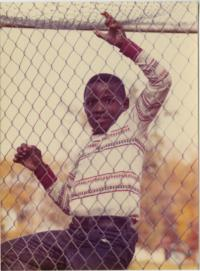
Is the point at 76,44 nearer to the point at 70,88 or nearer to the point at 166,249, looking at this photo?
the point at 70,88

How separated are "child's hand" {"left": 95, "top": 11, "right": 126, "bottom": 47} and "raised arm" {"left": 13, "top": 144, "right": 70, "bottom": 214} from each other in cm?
35

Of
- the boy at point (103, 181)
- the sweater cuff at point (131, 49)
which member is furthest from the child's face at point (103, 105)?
the sweater cuff at point (131, 49)

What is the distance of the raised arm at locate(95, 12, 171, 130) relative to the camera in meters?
1.73

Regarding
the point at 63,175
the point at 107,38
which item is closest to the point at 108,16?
the point at 107,38

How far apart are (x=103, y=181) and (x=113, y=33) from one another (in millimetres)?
375

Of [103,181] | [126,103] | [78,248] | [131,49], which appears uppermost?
[131,49]

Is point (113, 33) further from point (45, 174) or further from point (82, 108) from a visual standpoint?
point (45, 174)

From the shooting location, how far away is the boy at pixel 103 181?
171 cm

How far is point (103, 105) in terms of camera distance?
1789mm

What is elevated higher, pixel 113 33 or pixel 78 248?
pixel 113 33

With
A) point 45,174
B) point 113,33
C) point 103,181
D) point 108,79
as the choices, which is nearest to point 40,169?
point 45,174

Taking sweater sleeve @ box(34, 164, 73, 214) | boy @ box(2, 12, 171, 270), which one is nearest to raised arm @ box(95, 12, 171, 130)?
boy @ box(2, 12, 171, 270)

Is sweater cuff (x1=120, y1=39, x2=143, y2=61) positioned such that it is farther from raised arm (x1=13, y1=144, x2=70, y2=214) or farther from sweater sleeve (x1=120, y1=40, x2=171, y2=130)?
raised arm (x1=13, y1=144, x2=70, y2=214)

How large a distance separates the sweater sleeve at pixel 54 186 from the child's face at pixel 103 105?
16cm
